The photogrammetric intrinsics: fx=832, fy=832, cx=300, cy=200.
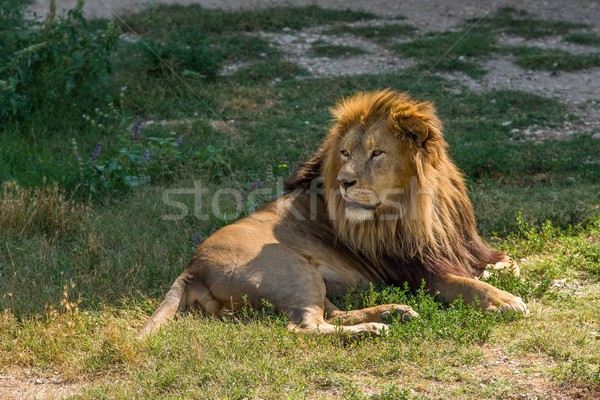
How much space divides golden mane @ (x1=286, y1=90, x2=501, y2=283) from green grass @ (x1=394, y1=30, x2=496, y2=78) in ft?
14.5

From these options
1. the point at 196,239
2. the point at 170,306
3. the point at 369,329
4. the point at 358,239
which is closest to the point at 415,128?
the point at 358,239

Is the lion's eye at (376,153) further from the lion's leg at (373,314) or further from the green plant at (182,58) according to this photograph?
the green plant at (182,58)

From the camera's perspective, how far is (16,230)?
5.55 metres

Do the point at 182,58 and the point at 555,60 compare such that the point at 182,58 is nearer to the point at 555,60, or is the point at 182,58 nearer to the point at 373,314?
the point at 555,60

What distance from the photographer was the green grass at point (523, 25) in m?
10.4

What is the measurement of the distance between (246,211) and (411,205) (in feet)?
5.28

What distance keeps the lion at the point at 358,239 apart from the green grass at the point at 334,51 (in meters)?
4.84

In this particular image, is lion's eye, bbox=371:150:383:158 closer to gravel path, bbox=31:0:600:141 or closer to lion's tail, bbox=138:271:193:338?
lion's tail, bbox=138:271:193:338

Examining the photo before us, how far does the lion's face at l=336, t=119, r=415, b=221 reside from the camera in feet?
14.3

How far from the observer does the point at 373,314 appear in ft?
13.5

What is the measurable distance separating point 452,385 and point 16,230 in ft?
10.8

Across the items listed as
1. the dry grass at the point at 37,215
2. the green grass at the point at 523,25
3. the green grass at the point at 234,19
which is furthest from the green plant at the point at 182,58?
the green grass at the point at 523,25

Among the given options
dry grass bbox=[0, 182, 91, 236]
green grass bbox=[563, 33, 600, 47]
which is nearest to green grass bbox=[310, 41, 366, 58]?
green grass bbox=[563, 33, 600, 47]

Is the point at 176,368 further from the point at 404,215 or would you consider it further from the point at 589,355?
the point at 589,355
